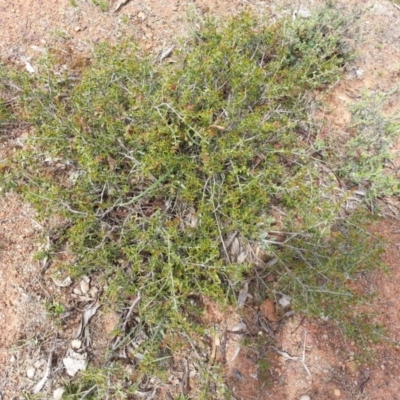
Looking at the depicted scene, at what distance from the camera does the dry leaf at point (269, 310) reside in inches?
111

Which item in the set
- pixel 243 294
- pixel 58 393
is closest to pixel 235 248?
pixel 243 294

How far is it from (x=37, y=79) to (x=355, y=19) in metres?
2.86

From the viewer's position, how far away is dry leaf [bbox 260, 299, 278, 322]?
281 cm

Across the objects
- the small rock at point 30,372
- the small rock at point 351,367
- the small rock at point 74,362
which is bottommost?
the small rock at point 351,367

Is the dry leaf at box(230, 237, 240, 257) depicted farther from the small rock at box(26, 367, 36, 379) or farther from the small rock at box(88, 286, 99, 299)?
the small rock at box(26, 367, 36, 379)

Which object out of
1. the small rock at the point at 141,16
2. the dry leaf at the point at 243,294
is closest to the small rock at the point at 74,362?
the dry leaf at the point at 243,294

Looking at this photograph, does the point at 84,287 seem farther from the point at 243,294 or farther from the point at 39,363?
the point at 243,294

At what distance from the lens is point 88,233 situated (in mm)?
2705

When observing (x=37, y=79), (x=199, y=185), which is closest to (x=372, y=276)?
(x=199, y=185)

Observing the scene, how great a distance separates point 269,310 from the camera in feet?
9.27

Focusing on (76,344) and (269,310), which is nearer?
(76,344)

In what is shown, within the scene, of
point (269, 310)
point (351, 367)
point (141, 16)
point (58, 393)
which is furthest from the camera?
point (141, 16)

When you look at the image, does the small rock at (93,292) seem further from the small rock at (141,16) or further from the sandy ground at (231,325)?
the small rock at (141,16)

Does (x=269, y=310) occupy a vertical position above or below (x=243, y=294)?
below
